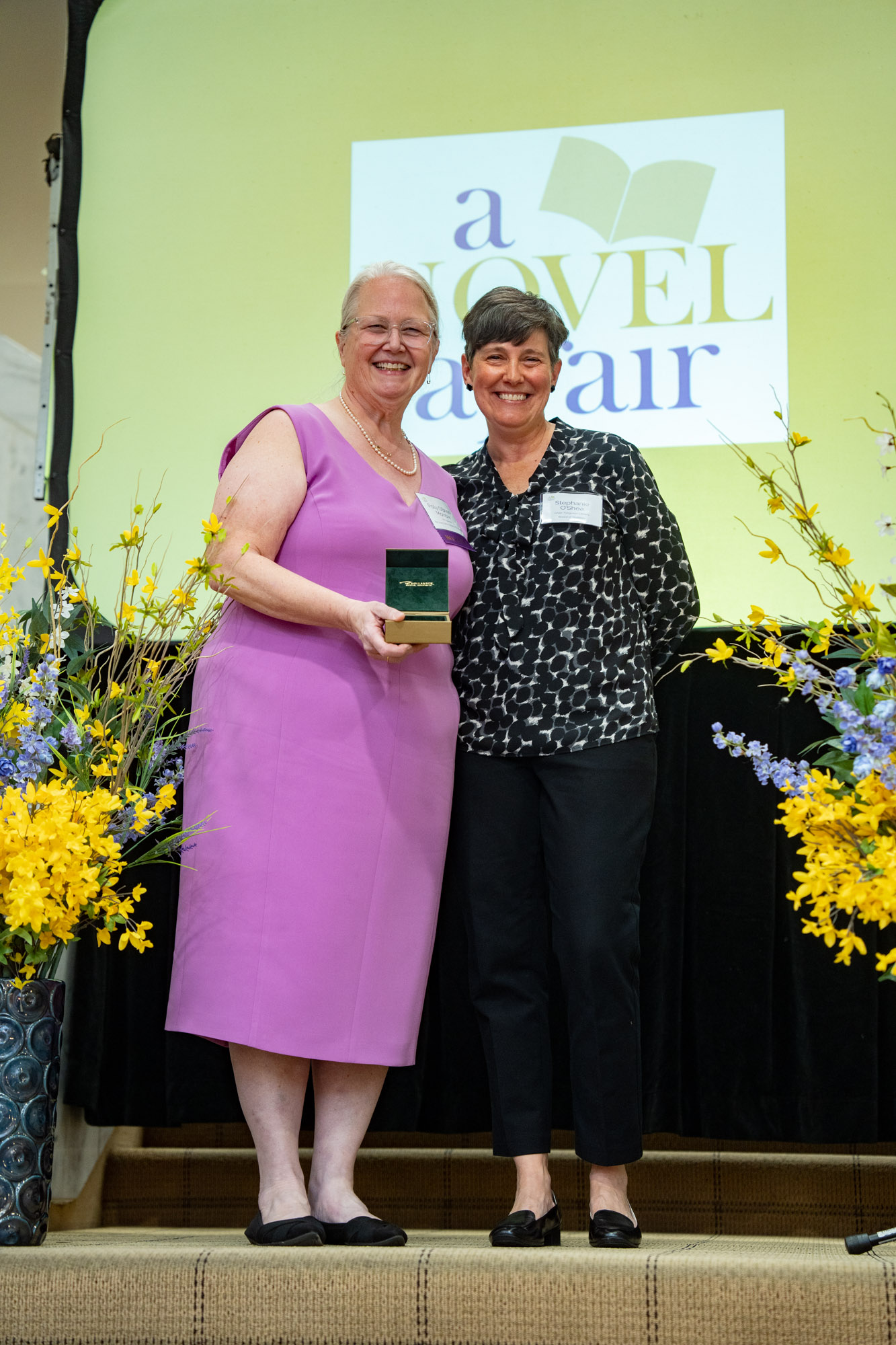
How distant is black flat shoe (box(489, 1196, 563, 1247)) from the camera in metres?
1.76

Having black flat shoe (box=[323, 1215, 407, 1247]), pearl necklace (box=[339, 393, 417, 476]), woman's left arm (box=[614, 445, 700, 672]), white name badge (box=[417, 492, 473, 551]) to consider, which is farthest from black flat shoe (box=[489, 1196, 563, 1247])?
pearl necklace (box=[339, 393, 417, 476])

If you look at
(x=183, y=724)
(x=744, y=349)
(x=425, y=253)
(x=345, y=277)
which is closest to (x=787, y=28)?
(x=744, y=349)

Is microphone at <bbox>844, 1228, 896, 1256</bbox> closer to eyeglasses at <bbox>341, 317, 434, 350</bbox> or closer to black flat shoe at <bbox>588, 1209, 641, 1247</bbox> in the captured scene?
black flat shoe at <bbox>588, 1209, 641, 1247</bbox>

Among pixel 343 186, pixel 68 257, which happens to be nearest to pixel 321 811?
pixel 343 186

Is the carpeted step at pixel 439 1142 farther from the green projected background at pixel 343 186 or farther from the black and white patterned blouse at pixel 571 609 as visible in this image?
the green projected background at pixel 343 186

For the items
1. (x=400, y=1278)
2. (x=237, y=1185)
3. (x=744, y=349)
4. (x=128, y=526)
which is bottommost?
(x=237, y=1185)

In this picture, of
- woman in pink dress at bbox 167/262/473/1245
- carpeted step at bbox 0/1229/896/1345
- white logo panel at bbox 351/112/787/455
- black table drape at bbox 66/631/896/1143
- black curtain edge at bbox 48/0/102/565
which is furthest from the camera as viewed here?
black curtain edge at bbox 48/0/102/565

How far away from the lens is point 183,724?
96.3 inches

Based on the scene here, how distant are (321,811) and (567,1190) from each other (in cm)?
111

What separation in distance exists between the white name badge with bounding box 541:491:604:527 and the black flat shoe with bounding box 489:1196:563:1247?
1.01 m

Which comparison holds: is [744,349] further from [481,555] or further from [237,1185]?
[237,1185]

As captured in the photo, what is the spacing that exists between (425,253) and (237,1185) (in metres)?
2.52

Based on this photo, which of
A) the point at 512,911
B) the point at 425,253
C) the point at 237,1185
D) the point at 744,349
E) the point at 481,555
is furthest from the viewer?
the point at 425,253

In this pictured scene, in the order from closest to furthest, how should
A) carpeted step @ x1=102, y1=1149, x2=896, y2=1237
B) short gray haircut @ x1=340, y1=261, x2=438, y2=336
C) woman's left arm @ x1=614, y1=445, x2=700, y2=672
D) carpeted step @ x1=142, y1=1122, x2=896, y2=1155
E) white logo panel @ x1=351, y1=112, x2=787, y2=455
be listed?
woman's left arm @ x1=614, y1=445, x2=700, y2=672 < short gray haircut @ x1=340, y1=261, x2=438, y2=336 < carpeted step @ x1=102, y1=1149, x2=896, y2=1237 < carpeted step @ x1=142, y1=1122, x2=896, y2=1155 < white logo panel @ x1=351, y1=112, x2=787, y2=455
